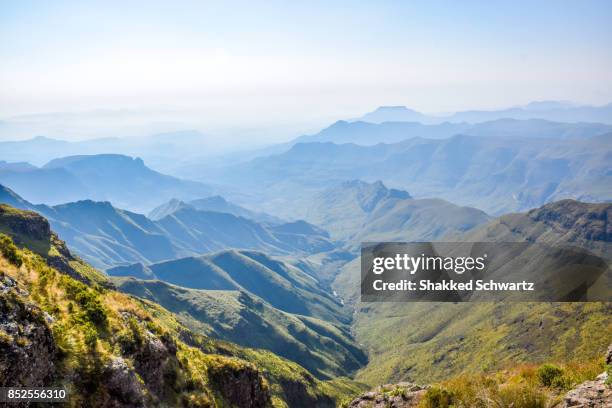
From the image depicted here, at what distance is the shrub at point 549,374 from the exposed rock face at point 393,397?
21.7ft

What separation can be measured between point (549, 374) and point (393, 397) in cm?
986

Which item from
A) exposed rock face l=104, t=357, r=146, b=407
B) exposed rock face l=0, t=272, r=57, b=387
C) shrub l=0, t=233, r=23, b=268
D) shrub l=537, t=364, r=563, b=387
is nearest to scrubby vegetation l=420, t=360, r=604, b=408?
shrub l=537, t=364, r=563, b=387

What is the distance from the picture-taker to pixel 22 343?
48.5 ft

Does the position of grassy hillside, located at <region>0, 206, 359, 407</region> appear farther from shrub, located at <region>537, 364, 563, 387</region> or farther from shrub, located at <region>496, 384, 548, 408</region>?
shrub, located at <region>537, 364, 563, 387</region>

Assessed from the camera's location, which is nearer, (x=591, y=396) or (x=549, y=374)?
(x=591, y=396)

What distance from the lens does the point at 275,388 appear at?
108312 mm

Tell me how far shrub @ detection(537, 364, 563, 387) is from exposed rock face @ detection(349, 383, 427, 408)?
21.7ft

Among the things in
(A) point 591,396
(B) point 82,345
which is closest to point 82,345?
(B) point 82,345

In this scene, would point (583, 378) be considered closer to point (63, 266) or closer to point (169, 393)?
point (169, 393)

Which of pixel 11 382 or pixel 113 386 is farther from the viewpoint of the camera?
pixel 113 386

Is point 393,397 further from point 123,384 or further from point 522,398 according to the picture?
point 123,384

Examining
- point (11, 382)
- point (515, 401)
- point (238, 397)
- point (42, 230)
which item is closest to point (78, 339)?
point (11, 382)

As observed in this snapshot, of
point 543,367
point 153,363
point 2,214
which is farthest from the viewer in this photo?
point 2,214

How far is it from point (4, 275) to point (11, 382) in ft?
17.1
